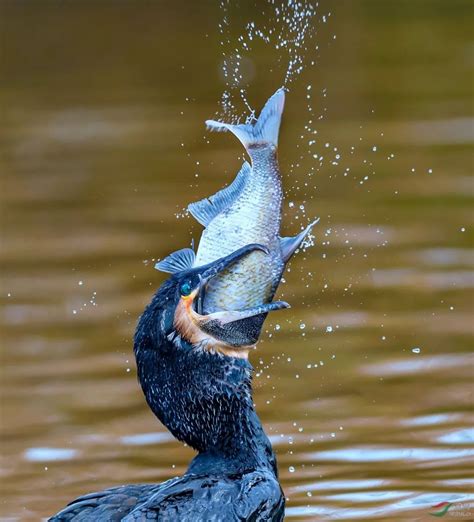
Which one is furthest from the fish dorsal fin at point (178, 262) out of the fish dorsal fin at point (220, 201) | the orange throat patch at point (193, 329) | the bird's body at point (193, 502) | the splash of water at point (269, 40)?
the splash of water at point (269, 40)

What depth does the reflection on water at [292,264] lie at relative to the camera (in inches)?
261

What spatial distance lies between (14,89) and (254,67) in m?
2.13

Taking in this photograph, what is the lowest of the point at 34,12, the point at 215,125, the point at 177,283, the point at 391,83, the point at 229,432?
the point at 229,432

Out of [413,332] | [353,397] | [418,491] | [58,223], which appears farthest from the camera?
[58,223]

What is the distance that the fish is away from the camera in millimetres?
5008

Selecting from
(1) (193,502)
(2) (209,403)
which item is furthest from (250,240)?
(1) (193,502)

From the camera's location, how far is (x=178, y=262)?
512 centimetres

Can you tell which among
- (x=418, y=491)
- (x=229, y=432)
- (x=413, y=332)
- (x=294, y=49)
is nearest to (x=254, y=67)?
(x=294, y=49)

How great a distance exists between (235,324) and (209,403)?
297 millimetres

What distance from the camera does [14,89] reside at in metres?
13.1

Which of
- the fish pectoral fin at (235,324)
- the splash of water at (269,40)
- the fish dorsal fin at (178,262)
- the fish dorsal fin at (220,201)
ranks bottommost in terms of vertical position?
the fish pectoral fin at (235,324)

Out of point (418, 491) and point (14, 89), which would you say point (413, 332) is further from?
point (14, 89)

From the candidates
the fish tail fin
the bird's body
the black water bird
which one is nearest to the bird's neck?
the black water bird

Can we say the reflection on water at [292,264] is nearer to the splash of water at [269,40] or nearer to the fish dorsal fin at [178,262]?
the splash of water at [269,40]
